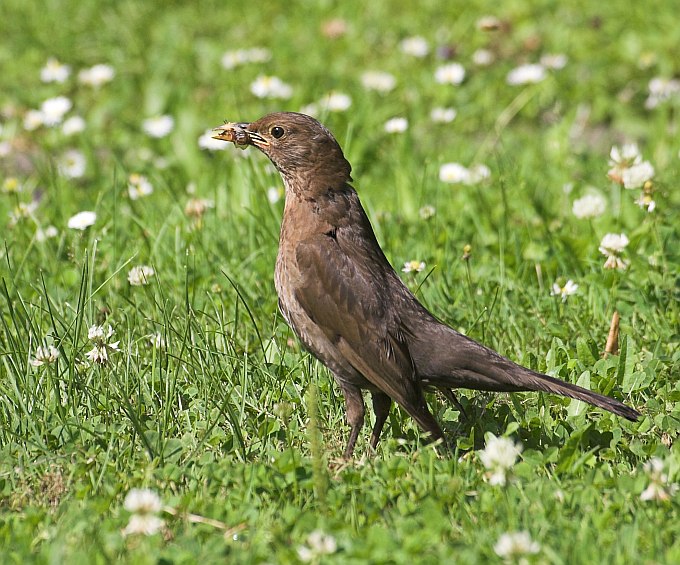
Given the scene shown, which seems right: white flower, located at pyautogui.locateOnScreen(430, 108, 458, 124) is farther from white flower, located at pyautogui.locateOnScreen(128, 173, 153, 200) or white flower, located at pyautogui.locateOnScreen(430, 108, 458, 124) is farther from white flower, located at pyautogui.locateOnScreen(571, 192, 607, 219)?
white flower, located at pyautogui.locateOnScreen(128, 173, 153, 200)

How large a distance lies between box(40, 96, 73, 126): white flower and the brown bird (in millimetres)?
3314

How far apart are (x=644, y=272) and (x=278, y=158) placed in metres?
1.99

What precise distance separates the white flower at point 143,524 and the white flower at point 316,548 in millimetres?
472

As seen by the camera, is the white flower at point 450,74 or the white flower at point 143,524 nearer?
the white flower at point 143,524

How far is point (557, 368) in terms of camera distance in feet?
15.2

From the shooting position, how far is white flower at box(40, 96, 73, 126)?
759 cm

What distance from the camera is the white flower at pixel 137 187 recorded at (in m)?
6.44

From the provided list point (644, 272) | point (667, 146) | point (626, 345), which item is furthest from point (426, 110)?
point (626, 345)

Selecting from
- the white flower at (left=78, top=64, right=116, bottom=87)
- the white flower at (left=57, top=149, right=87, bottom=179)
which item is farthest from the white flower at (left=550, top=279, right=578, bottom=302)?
the white flower at (left=78, top=64, right=116, bottom=87)

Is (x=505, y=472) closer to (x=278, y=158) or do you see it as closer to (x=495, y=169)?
(x=278, y=158)

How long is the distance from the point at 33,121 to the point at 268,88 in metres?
1.73

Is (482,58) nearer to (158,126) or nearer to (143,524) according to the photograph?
(158,126)

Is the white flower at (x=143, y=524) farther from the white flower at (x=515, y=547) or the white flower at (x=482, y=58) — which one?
the white flower at (x=482, y=58)

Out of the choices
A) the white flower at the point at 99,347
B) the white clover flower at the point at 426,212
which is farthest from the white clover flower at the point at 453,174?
the white flower at the point at 99,347
